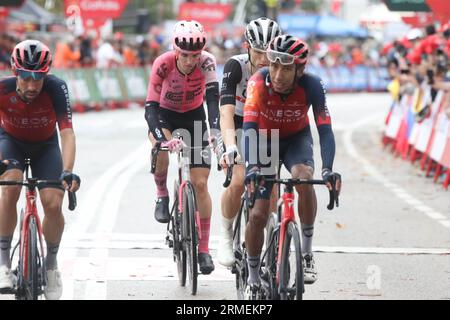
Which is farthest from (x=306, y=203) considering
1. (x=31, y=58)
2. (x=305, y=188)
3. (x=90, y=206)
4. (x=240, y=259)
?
(x=90, y=206)

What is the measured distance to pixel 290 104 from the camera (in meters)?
7.73

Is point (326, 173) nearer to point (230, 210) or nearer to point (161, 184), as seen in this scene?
point (230, 210)

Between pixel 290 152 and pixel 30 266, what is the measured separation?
1.93 meters

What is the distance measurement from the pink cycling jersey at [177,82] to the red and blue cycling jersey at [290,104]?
176 centimetres

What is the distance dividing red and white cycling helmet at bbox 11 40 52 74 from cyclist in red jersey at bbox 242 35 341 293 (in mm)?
1353

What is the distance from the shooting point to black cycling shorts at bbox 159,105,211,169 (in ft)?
30.8

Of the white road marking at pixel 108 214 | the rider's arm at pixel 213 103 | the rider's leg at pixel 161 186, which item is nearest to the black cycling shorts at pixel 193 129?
the rider's arm at pixel 213 103

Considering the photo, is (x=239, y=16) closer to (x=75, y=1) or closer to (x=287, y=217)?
(x=75, y=1)

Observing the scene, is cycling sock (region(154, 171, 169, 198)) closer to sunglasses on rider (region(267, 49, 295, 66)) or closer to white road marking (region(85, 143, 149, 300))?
white road marking (region(85, 143, 149, 300))

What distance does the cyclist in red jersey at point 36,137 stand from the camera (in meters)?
7.66

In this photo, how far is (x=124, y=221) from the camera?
12445 millimetres

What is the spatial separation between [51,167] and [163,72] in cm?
169

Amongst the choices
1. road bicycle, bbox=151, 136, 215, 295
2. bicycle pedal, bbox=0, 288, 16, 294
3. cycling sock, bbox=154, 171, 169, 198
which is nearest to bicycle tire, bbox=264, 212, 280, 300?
road bicycle, bbox=151, 136, 215, 295
